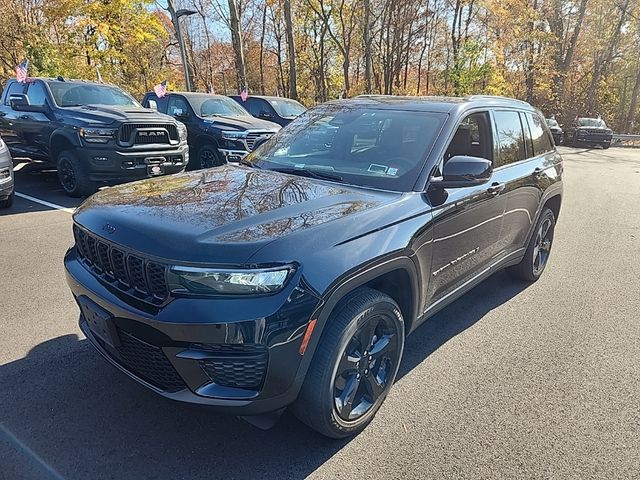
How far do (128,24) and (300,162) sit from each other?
2099cm

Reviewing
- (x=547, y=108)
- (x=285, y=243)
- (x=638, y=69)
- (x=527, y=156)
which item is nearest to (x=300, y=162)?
(x=285, y=243)

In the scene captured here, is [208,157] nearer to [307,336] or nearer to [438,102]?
[438,102]

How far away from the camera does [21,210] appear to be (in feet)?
22.9

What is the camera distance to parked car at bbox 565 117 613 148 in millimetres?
23766

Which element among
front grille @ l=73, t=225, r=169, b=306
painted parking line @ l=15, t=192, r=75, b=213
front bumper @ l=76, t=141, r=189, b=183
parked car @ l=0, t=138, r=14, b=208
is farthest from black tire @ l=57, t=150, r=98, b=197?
front grille @ l=73, t=225, r=169, b=306

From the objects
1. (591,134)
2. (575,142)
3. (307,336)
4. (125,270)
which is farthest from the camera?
(575,142)

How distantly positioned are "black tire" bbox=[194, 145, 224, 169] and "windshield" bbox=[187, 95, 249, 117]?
0.81m

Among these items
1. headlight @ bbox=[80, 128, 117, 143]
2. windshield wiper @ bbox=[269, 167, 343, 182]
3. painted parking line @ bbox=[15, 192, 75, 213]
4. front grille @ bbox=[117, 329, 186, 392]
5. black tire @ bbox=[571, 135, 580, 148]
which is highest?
headlight @ bbox=[80, 128, 117, 143]

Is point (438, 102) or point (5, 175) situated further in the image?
point (5, 175)

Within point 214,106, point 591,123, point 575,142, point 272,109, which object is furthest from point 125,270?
point 591,123

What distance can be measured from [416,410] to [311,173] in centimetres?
165

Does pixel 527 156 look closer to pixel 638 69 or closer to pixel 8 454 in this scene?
pixel 8 454

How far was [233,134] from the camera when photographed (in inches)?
372

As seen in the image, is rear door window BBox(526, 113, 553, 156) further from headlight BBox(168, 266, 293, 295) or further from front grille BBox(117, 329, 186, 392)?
front grille BBox(117, 329, 186, 392)
